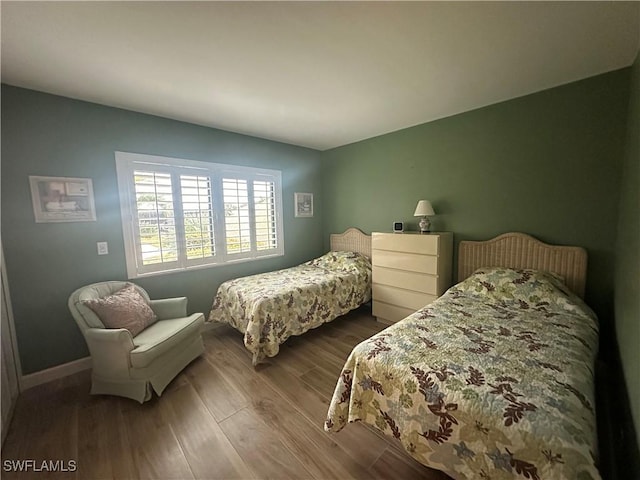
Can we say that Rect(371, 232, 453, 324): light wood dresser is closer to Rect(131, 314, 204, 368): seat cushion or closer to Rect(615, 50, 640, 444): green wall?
Rect(615, 50, 640, 444): green wall

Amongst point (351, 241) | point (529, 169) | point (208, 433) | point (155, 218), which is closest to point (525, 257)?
point (529, 169)

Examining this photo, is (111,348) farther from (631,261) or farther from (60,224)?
(631,261)

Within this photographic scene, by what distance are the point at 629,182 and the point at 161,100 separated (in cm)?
368

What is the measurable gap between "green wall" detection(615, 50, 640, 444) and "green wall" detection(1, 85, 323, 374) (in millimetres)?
3494

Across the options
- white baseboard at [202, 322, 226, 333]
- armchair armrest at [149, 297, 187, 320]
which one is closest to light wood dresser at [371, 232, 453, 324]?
white baseboard at [202, 322, 226, 333]

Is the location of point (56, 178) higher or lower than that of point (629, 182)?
higher

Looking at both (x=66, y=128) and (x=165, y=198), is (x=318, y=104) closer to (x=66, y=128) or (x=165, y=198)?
(x=165, y=198)

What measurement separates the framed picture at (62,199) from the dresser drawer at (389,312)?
3.14m

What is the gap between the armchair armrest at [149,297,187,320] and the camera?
7.84 ft

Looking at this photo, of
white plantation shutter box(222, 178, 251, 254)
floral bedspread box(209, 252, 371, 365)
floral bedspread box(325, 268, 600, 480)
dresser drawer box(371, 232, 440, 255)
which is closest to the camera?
floral bedspread box(325, 268, 600, 480)

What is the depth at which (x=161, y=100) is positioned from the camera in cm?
229

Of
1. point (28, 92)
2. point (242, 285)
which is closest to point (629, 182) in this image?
point (242, 285)

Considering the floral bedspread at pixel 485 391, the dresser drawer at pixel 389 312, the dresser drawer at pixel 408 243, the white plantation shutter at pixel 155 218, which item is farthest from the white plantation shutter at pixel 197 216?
the floral bedspread at pixel 485 391

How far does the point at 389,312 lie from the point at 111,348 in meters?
2.69
